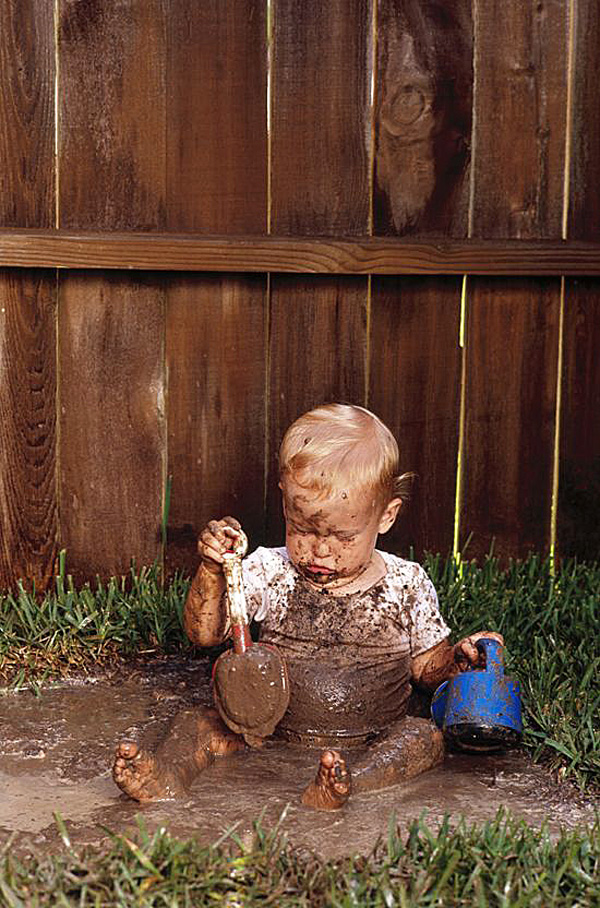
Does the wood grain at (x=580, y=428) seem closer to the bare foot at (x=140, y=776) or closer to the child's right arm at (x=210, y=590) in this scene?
the child's right arm at (x=210, y=590)

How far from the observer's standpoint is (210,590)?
3.11 m

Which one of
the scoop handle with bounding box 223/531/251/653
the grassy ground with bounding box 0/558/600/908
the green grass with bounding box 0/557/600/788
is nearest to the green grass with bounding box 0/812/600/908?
the grassy ground with bounding box 0/558/600/908

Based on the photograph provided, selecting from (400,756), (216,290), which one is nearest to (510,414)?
(216,290)

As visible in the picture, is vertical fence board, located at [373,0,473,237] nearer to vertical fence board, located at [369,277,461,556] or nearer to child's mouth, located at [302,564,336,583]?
vertical fence board, located at [369,277,461,556]

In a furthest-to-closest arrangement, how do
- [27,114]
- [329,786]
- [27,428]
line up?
[27,428] → [27,114] → [329,786]

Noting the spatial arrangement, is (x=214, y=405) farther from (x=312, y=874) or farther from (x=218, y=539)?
(x=312, y=874)

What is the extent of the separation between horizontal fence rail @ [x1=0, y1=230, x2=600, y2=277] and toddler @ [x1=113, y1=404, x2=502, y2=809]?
931 millimetres

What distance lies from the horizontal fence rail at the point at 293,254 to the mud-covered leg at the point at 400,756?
5.03 ft

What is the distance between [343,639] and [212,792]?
0.52 m

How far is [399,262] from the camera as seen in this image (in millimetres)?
4074

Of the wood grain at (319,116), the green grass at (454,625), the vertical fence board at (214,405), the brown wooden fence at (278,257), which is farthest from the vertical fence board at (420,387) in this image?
the vertical fence board at (214,405)

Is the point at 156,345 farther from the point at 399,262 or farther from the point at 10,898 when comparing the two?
the point at 10,898

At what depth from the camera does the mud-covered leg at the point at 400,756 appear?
2863mm

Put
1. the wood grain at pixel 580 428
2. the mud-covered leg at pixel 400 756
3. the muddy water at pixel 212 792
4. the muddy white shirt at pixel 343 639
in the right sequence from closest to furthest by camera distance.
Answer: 1. the muddy water at pixel 212 792
2. the mud-covered leg at pixel 400 756
3. the muddy white shirt at pixel 343 639
4. the wood grain at pixel 580 428
